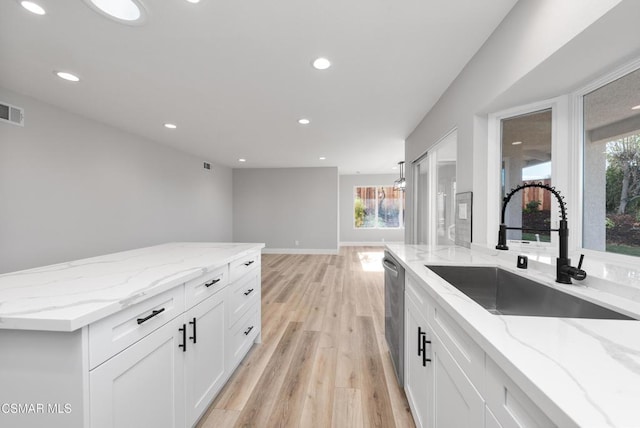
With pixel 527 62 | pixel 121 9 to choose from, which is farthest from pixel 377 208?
pixel 121 9

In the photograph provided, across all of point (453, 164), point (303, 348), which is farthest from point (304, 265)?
point (453, 164)

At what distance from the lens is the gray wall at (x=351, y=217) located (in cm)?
868

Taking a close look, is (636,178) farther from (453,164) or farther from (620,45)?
(453,164)

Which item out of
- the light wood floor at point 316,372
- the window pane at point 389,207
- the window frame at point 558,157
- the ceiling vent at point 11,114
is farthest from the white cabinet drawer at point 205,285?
the window pane at point 389,207

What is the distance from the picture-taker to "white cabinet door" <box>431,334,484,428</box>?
0.74m

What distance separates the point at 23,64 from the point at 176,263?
231 cm

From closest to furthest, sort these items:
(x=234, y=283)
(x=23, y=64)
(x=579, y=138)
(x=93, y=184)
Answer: (x=579, y=138) → (x=234, y=283) → (x=23, y=64) → (x=93, y=184)

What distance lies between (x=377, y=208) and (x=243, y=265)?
24.1 ft

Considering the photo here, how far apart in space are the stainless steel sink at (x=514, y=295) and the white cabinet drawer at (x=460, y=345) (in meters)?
0.49

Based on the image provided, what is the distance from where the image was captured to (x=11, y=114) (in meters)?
2.56

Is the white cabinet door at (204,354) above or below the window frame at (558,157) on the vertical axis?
below

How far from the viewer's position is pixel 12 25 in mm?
1645

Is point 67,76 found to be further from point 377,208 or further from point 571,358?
point 377,208

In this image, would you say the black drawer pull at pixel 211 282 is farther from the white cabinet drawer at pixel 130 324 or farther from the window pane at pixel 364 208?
the window pane at pixel 364 208
